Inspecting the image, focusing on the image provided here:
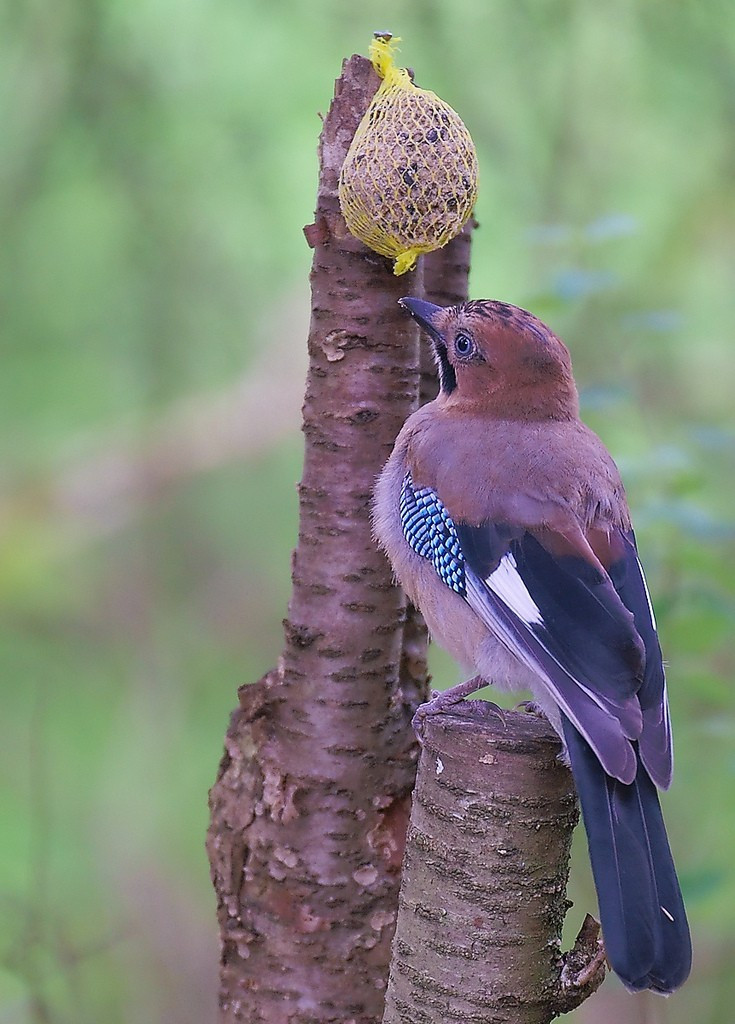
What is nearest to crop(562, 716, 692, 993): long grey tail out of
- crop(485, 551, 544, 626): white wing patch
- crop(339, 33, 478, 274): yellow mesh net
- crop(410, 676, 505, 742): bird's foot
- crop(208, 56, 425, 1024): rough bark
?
crop(410, 676, 505, 742): bird's foot

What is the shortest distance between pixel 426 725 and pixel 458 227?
3.34ft

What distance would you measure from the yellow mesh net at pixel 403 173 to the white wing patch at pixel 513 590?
0.64m

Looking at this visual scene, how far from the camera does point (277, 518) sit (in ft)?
20.1

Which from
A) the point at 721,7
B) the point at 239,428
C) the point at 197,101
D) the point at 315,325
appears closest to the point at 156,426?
the point at 239,428

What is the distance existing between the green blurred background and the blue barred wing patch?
752mm

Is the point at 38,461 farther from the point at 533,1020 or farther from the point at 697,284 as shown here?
the point at 533,1020

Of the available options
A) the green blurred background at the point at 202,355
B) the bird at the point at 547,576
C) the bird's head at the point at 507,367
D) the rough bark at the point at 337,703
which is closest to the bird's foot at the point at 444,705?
the bird at the point at 547,576

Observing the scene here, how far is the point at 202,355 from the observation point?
5.71 metres

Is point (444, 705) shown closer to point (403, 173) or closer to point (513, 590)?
point (513, 590)

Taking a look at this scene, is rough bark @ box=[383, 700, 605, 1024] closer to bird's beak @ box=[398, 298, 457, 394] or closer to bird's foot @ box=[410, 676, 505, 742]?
bird's foot @ box=[410, 676, 505, 742]

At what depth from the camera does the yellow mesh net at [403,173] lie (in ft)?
8.05

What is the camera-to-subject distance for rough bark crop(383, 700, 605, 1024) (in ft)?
7.06

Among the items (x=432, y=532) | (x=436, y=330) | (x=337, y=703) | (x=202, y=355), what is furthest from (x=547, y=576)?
(x=202, y=355)

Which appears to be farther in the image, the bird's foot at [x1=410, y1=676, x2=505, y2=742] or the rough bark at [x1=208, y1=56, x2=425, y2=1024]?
the rough bark at [x1=208, y1=56, x2=425, y2=1024]
